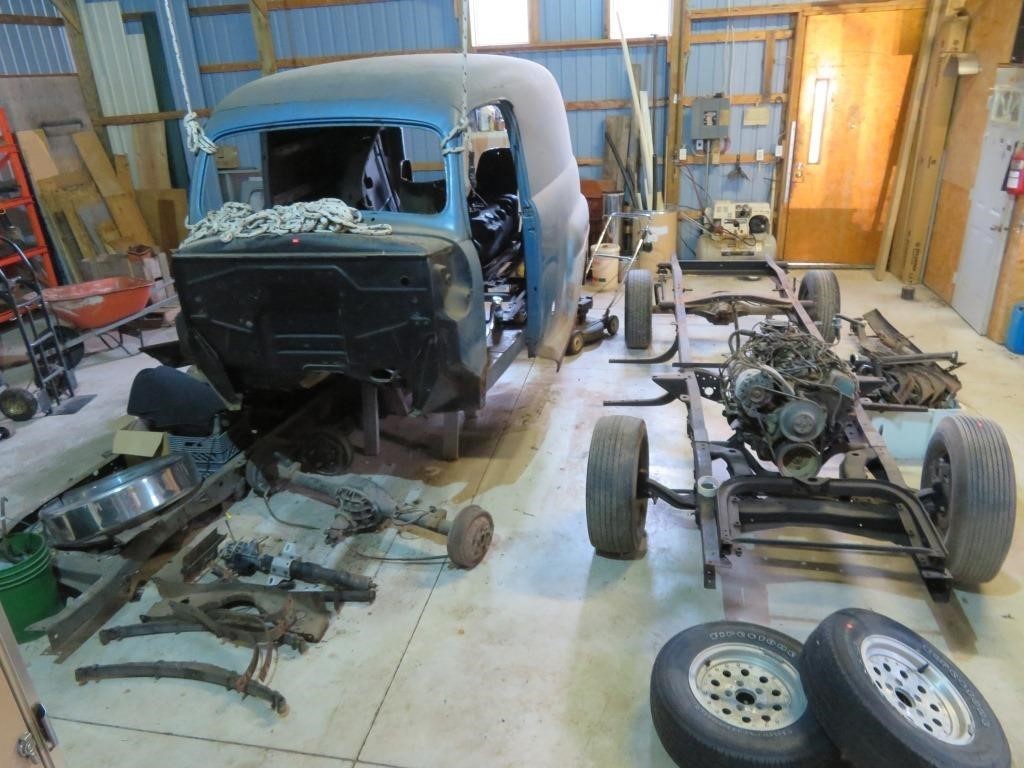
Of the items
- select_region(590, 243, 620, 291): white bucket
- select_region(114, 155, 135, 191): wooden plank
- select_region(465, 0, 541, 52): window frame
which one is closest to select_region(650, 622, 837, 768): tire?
select_region(590, 243, 620, 291): white bucket

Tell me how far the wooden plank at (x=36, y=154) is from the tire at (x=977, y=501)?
10.1 metres

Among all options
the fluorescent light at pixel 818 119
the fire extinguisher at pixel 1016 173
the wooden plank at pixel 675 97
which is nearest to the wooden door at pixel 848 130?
the fluorescent light at pixel 818 119

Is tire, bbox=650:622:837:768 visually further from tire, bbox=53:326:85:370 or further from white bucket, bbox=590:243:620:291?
white bucket, bbox=590:243:620:291

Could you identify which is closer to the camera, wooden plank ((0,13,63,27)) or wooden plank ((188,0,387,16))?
wooden plank ((0,13,63,27))

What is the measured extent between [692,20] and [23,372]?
817 cm

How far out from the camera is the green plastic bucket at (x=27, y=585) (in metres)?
3.07

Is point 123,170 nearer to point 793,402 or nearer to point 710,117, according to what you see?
point 710,117

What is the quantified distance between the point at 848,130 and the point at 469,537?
7.47 meters

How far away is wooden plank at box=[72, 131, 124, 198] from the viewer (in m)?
9.82

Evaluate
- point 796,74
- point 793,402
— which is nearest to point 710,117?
point 796,74

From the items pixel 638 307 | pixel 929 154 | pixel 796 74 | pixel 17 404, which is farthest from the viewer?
pixel 796 74

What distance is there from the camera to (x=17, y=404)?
5277 millimetres

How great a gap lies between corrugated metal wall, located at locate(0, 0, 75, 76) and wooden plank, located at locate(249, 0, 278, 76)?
270 cm

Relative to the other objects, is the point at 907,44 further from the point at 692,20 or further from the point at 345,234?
the point at 345,234
